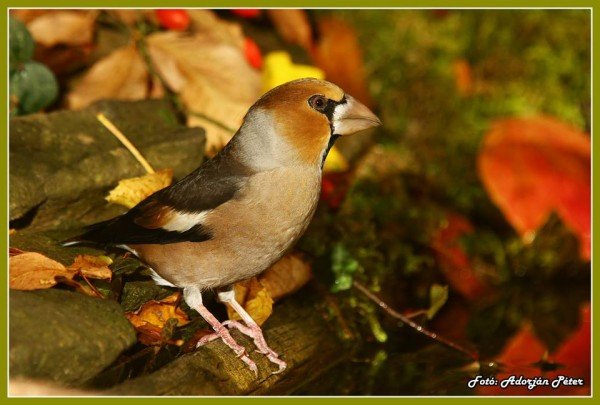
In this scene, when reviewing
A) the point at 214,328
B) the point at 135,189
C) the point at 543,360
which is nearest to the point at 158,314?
the point at 214,328

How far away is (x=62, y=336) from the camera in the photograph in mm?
Answer: 2551

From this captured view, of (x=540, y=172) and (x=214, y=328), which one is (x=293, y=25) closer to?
(x=540, y=172)

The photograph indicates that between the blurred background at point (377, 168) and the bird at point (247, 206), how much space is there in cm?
17

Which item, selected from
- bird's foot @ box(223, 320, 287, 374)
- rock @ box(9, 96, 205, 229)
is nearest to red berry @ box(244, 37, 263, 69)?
rock @ box(9, 96, 205, 229)

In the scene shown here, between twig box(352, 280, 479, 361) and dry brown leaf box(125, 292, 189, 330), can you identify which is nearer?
dry brown leaf box(125, 292, 189, 330)

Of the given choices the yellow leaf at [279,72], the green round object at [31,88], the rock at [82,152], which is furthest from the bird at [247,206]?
the yellow leaf at [279,72]

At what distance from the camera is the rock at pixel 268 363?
2633 millimetres

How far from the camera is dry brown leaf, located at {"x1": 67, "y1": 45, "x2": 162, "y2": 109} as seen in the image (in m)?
4.50

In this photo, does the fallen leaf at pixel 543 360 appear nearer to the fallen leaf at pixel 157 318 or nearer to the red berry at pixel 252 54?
the fallen leaf at pixel 157 318

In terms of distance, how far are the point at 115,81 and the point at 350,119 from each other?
1.94 m

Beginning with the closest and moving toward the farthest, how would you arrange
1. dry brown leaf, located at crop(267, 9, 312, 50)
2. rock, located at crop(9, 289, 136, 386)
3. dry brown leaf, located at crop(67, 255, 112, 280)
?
rock, located at crop(9, 289, 136, 386)
dry brown leaf, located at crop(67, 255, 112, 280)
dry brown leaf, located at crop(267, 9, 312, 50)

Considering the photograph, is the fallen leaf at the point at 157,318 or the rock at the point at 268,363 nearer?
the rock at the point at 268,363

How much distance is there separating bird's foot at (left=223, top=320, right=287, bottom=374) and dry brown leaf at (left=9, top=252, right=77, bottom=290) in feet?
2.28

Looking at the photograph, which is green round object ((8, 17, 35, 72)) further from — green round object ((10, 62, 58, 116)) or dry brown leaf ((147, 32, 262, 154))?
dry brown leaf ((147, 32, 262, 154))
